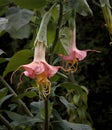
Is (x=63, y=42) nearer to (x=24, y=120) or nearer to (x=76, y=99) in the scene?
(x=24, y=120)

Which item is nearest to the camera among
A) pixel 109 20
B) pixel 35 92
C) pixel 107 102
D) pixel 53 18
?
pixel 109 20

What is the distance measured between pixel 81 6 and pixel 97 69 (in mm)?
1986

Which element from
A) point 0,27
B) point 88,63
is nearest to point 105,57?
point 88,63

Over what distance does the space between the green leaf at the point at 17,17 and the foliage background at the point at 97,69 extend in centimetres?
178

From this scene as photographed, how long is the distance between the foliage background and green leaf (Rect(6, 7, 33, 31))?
70.2 inches

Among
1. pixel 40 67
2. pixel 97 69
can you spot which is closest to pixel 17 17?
pixel 40 67

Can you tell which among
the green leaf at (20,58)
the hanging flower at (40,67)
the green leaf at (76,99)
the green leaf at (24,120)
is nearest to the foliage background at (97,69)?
the green leaf at (76,99)

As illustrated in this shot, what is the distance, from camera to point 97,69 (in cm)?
254

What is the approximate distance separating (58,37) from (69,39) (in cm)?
2

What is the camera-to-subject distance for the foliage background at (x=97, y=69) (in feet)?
8.19

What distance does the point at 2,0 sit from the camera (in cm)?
71

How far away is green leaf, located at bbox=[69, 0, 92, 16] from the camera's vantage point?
572 mm

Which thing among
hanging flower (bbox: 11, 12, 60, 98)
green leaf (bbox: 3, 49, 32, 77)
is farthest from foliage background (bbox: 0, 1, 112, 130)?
hanging flower (bbox: 11, 12, 60, 98)

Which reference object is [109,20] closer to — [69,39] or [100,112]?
[69,39]
